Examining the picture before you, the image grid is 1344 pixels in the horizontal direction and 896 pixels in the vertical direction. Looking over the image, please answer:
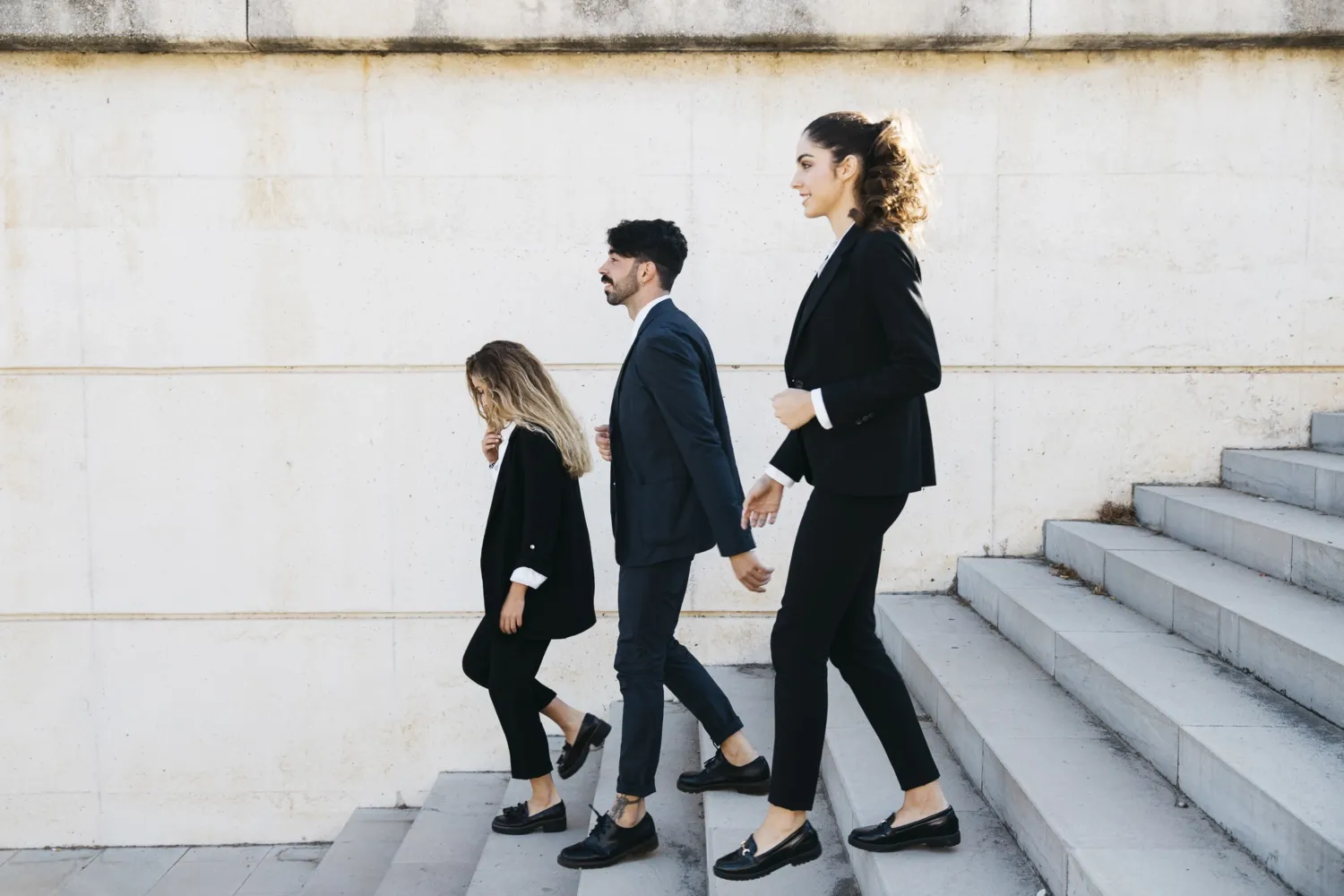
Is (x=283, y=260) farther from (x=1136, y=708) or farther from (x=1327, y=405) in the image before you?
(x=1327, y=405)

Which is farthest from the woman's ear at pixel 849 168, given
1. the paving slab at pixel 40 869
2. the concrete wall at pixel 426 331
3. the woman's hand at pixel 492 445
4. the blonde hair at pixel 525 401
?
the paving slab at pixel 40 869

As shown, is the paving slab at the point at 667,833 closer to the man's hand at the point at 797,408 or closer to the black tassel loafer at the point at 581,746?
the black tassel loafer at the point at 581,746

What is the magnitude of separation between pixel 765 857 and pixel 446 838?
2015 mm

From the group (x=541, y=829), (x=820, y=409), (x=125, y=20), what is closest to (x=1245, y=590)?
(x=820, y=409)

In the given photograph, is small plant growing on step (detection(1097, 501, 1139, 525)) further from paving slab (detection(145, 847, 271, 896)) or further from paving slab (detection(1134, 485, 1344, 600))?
paving slab (detection(145, 847, 271, 896))

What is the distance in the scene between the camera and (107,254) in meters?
4.87

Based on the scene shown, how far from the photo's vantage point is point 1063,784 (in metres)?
2.89

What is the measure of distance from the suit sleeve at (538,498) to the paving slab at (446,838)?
1.29 m

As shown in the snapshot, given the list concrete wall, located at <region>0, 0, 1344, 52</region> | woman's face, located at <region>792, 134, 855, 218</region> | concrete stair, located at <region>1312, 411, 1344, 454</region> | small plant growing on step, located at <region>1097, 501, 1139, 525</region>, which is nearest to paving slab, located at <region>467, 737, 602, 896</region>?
woman's face, located at <region>792, 134, 855, 218</region>

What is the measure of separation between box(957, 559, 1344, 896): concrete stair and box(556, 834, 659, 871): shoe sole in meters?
1.42

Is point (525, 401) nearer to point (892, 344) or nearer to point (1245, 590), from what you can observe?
point (892, 344)

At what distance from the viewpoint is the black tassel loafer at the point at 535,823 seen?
393cm

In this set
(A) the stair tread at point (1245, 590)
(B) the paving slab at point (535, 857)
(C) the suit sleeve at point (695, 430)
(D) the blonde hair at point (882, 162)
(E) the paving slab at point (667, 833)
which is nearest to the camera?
(D) the blonde hair at point (882, 162)

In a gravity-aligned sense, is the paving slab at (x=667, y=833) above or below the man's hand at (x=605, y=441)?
below
